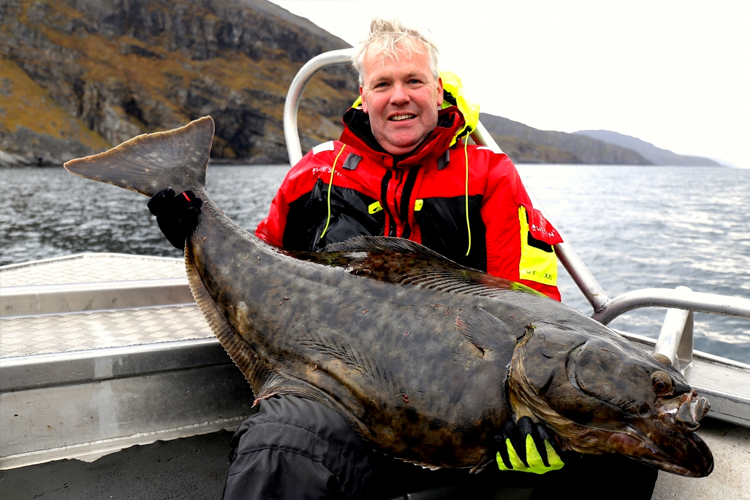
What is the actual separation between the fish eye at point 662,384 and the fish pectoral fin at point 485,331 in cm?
48

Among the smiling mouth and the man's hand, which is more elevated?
the smiling mouth

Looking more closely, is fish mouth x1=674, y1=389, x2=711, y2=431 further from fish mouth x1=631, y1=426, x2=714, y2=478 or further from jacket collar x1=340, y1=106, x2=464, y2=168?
jacket collar x1=340, y1=106, x2=464, y2=168

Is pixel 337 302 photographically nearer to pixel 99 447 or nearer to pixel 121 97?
pixel 99 447

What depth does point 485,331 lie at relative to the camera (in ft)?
6.54

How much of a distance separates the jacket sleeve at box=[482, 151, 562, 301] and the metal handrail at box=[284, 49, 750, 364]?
0.34m

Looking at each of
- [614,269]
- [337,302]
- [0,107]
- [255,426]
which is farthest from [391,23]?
[0,107]

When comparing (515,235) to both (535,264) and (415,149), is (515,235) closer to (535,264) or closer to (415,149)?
(535,264)

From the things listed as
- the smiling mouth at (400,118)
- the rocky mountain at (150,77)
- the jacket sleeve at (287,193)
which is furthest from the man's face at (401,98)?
the rocky mountain at (150,77)

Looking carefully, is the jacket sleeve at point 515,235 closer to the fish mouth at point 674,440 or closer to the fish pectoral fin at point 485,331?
the fish pectoral fin at point 485,331

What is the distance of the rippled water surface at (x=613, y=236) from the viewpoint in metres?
12.9

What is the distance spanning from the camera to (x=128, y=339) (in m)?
3.21

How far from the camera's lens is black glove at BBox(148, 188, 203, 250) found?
9.30 feet

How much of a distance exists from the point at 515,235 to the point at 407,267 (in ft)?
2.73

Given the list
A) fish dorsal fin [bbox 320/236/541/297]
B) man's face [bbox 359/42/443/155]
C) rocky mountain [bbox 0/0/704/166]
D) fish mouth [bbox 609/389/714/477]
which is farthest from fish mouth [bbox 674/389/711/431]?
rocky mountain [bbox 0/0/704/166]
